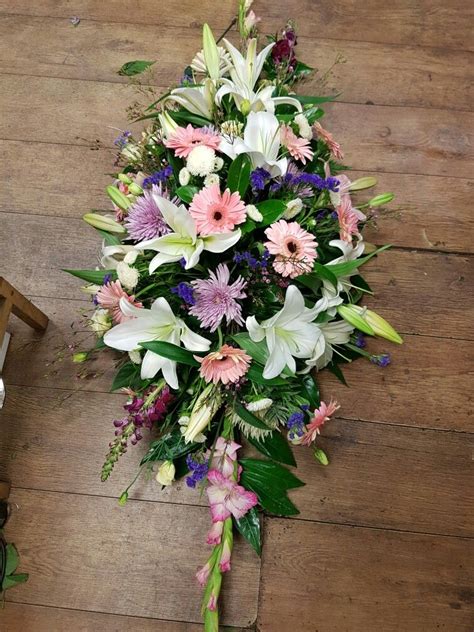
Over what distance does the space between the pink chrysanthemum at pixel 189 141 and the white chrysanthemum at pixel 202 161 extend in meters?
0.02

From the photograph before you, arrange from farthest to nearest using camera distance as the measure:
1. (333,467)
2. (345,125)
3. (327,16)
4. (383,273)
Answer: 1. (327,16)
2. (345,125)
3. (383,273)
4. (333,467)

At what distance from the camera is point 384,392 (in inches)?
43.6

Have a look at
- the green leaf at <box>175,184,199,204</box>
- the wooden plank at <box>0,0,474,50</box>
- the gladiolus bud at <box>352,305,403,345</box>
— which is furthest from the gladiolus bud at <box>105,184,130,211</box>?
the wooden plank at <box>0,0,474,50</box>

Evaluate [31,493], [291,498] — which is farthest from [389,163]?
[31,493]

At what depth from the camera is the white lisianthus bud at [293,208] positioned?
0.90 metres

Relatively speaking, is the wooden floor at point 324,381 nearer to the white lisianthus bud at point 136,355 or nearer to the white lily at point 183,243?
the white lisianthus bud at point 136,355

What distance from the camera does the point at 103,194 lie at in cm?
127

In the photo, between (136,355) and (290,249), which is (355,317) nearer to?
(290,249)

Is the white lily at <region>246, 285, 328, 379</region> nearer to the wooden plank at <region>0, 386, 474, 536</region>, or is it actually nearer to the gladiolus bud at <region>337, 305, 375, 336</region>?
the gladiolus bud at <region>337, 305, 375, 336</region>

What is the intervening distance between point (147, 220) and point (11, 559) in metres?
0.70

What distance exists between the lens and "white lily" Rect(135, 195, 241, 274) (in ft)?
2.65

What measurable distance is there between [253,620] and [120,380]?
1.70 ft

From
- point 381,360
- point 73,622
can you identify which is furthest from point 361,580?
point 73,622

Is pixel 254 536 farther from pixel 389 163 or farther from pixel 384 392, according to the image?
pixel 389 163
